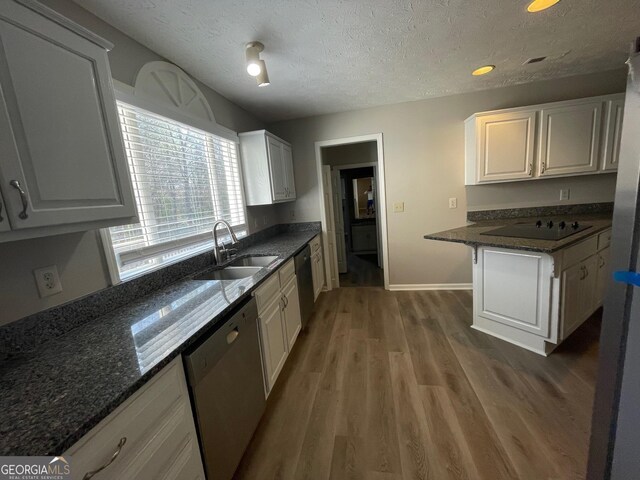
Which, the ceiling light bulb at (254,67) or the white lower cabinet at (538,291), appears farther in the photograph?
the white lower cabinet at (538,291)

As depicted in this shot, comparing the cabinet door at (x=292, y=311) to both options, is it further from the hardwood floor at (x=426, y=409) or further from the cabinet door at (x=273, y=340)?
the hardwood floor at (x=426, y=409)

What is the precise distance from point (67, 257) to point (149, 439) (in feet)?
3.04

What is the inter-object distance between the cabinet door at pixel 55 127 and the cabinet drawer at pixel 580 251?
2861 mm

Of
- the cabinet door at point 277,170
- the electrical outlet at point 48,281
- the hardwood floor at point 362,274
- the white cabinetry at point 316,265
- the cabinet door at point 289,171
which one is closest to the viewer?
the electrical outlet at point 48,281

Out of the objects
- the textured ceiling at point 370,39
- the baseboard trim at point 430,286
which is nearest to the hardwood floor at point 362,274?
the baseboard trim at point 430,286

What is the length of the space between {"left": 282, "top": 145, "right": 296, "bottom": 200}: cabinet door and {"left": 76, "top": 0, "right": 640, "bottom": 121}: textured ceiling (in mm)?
671

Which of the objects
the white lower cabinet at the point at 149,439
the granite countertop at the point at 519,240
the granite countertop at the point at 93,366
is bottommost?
the white lower cabinet at the point at 149,439

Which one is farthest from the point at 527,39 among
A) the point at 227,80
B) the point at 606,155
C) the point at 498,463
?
the point at 498,463

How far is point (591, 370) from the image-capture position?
181cm

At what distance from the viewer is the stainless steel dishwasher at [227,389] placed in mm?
1027

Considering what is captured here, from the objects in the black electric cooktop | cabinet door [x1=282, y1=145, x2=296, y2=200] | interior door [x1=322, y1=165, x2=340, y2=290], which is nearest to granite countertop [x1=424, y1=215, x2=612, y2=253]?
the black electric cooktop

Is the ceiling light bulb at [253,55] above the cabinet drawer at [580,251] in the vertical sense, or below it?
above

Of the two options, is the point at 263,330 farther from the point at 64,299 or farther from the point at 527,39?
the point at 527,39

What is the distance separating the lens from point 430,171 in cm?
325
